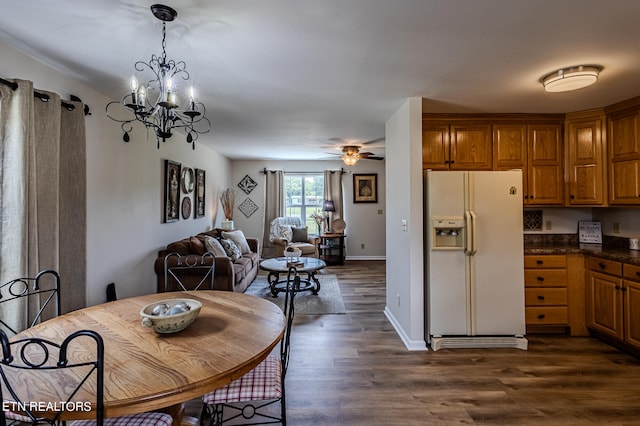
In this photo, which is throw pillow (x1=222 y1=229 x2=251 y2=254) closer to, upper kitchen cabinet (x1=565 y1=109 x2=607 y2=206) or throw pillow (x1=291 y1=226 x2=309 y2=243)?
throw pillow (x1=291 y1=226 x2=309 y2=243)

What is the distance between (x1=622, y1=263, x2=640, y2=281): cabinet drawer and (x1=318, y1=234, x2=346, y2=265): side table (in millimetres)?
4830

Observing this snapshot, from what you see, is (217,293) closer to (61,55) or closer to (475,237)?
(61,55)

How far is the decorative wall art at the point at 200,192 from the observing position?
546cm

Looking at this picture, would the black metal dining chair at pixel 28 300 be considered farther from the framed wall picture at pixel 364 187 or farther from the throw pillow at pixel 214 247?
the framed wall picture at pixel 364 187

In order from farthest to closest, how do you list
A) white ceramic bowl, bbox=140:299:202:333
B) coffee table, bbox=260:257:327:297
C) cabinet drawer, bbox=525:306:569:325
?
coffee table, bbox=260:257:327:297
cabinet drawer, bbox=525:306:569:325
white ceramic bowl, bbox=140:299:202:333

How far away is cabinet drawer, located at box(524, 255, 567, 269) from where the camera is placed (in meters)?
3.31

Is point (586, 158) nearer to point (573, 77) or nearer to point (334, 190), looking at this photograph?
point (573, 77)

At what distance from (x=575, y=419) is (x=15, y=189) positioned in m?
3.87

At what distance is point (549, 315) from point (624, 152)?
5.96ft

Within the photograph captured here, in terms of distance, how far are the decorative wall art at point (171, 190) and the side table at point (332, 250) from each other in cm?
340

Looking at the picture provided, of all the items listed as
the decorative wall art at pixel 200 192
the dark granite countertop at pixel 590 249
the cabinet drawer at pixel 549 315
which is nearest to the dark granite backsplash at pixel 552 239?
the dark granite countertop at pixel 590 249

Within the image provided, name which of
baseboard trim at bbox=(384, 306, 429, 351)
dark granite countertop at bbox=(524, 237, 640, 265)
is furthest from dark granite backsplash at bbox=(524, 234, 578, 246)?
baseboard trim at bbox=(384, 306, 429, 351)

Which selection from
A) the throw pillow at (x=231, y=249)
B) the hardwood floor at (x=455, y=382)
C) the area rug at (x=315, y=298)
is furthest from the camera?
the throw pillow at (x=231, y=249)

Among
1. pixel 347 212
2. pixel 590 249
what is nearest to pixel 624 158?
pixel 590 249
